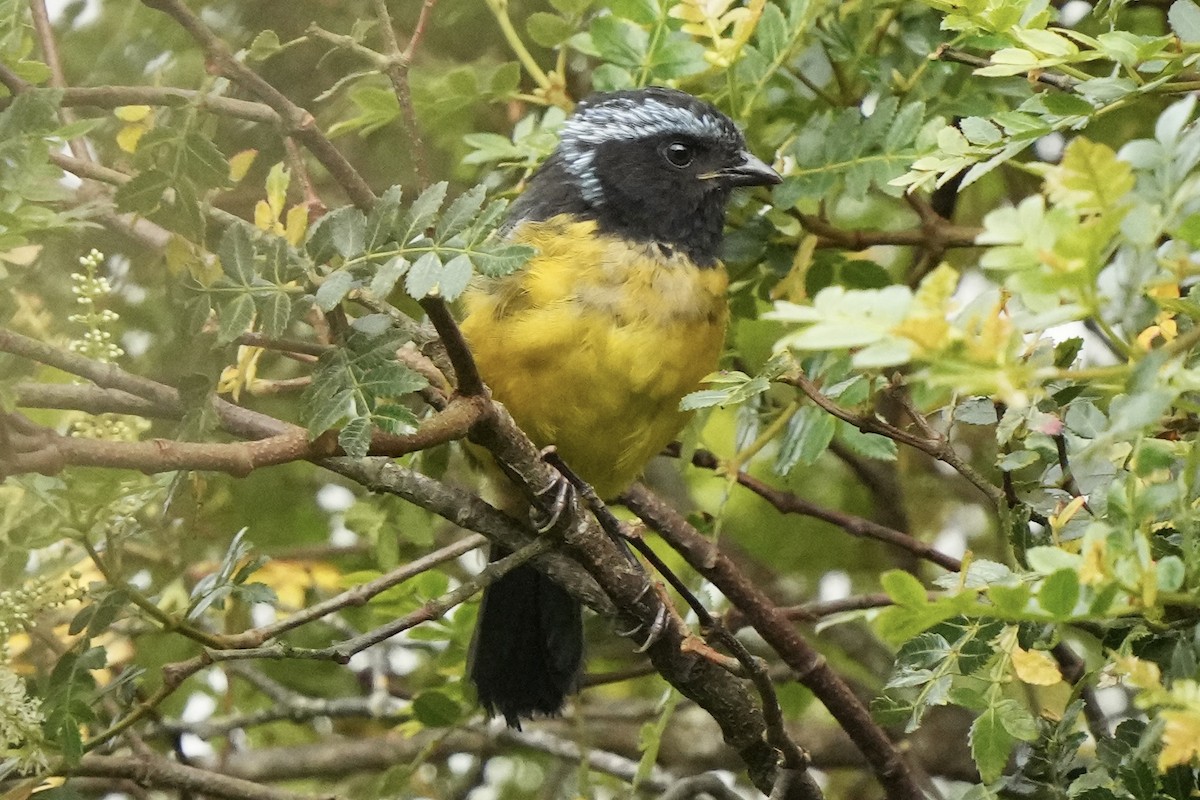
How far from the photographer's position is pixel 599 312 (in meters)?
2.70

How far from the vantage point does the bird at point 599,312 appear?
267 cm

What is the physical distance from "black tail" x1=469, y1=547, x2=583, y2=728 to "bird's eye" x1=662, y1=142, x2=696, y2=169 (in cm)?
91

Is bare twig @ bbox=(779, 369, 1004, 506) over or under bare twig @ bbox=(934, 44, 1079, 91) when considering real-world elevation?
under

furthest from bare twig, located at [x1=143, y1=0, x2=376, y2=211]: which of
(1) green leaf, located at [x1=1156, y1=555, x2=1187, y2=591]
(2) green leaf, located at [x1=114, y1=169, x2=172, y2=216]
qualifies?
(1) green leaf, located at [x1=1156, y1=555, x2=1187, y2=591]

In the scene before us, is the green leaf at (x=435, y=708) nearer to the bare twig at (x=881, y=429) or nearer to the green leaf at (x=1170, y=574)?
the bare twig at (x=881, y=429)

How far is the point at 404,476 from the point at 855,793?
1897mm

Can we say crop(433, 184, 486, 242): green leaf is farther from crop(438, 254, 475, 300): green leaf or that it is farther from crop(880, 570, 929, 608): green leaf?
crop(880, 570, 929, 608): green leaf

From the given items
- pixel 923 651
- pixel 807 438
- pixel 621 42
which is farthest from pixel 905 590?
pixel 621 42

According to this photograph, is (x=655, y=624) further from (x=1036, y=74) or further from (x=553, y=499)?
(x=1036, y=74)

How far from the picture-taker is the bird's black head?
115 inches

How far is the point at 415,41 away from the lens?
237cm

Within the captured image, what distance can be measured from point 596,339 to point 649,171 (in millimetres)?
588

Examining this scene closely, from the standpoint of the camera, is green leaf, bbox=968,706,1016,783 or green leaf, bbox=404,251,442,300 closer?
green leaf, bbox=404,251,442,300

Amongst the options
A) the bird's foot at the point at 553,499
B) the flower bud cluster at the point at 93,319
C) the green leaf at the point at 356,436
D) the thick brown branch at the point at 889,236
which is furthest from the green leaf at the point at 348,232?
the thick brown branch at the point at 889,236
